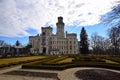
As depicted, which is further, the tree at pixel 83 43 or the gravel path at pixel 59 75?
the tree at pixel 83 43

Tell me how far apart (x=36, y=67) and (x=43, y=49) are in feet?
235

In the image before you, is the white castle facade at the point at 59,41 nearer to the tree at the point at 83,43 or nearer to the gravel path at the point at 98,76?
the tree at the point at 83,43

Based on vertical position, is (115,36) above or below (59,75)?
above

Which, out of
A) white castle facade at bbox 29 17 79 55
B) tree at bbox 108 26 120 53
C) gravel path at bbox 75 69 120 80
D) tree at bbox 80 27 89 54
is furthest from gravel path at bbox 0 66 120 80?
white castle facade at bbox 29 17 79 55

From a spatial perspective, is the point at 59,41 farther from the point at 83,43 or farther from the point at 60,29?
the point at 83,43

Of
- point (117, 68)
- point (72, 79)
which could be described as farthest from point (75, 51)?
point (72, 79)

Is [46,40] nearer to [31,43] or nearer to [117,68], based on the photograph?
[31,43]

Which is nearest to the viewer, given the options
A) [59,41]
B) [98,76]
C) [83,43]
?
[98,76]

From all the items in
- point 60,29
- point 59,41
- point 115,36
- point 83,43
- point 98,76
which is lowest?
point 98,76

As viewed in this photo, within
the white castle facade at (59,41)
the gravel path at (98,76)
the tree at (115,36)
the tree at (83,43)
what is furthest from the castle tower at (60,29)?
the gravel path at (98,76)

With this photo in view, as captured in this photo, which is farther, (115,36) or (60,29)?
(60,29)

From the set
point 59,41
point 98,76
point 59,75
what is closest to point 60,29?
point 59,41

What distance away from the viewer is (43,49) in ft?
288

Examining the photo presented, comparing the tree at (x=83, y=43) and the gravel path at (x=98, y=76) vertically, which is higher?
the tree at (x=83, y=43)
